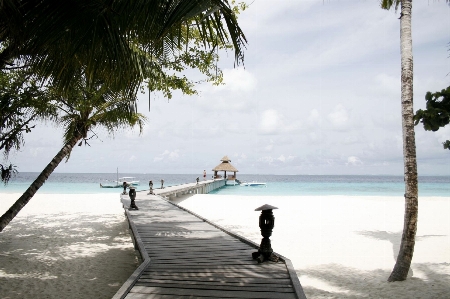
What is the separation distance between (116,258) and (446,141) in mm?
7436

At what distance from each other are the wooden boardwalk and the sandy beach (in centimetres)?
131

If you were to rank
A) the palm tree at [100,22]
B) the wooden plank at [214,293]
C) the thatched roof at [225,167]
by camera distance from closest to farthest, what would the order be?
the palm tree at [100,22] → the wooden plank at [214,293] → the thatched roof at [225,167]

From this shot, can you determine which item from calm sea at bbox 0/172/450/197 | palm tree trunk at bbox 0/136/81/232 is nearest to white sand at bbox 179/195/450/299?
palm tree trunk at bbox 0/136/81/232

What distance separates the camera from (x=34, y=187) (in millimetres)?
7250

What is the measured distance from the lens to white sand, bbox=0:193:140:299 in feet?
21.0

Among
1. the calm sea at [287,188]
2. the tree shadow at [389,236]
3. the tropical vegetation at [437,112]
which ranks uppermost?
the tropical vegetation at [437,112]

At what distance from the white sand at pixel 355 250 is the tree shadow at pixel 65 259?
3.88 meters

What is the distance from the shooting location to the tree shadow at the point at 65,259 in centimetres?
641

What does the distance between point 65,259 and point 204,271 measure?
5178 mm

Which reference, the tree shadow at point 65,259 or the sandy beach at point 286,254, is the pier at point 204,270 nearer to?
the tree shadow at point 65,259

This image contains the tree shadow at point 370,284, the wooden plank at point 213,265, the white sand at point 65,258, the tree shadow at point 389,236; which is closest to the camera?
the wooden plank at point 213,265

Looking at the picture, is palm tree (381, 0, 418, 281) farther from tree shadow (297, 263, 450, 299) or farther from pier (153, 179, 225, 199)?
pier (153, 179, 225, 199)

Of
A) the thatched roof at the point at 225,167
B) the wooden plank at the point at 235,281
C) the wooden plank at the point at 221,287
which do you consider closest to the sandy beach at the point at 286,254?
the wooden plank at the point at 235,281

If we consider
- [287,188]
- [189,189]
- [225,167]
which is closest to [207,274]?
[189,189]
